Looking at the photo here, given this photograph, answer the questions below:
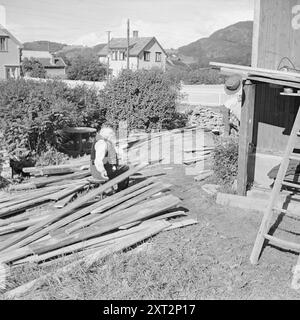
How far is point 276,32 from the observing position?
830cm

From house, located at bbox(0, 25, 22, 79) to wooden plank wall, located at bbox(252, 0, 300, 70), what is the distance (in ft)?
147

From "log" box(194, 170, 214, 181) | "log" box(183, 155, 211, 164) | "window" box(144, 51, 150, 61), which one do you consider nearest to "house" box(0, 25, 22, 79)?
"window" box(144, 51, 150, 61)

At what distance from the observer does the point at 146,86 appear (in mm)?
16797

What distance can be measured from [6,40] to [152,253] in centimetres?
4906

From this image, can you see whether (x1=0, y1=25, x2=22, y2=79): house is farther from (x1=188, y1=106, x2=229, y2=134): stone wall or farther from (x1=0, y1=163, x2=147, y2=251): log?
(x1=0, y1=163, x2=147, y2=251): log

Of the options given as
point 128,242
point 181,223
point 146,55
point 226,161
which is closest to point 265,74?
point 226,161

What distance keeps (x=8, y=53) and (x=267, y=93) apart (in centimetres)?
4696

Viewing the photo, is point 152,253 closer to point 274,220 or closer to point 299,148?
point 274,220

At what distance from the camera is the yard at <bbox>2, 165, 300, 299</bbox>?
5.08m

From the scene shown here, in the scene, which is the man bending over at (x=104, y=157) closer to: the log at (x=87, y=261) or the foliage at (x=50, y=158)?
the log at (x=87, y=261)

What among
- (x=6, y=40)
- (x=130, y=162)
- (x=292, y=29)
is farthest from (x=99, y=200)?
(x=6, y=40)

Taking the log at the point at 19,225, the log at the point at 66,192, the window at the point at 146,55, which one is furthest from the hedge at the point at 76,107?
the window at the point at 146,55

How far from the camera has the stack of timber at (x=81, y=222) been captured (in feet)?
19.4

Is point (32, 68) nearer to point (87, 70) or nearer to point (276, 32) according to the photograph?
point (87, 70)
